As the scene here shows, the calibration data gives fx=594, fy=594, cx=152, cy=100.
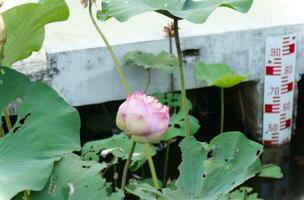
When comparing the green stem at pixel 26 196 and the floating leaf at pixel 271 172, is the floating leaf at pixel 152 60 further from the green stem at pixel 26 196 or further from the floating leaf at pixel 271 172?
the green stem at pixel 26 196

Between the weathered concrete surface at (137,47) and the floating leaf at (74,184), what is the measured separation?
1166 mm

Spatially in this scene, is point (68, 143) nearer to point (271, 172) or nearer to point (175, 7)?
point (175, 7)

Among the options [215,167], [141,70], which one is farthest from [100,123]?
[215,167]

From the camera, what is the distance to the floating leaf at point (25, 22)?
834 mm

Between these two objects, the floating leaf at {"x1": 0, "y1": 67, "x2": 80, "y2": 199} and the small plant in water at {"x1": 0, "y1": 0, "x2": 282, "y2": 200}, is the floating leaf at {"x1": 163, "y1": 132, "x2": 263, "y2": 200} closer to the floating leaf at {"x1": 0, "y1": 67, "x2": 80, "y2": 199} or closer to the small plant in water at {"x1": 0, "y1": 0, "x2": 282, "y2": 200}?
the small plant in water at {"x1": 0, "y1": 0, "x2": 282, "y2": 200}

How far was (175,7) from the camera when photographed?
0.97 meters

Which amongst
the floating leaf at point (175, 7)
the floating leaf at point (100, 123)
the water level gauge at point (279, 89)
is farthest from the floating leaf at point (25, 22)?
the floating leaf at point (100, 123)

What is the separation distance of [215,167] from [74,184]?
20cm

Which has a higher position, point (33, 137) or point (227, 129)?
point (33, 137)

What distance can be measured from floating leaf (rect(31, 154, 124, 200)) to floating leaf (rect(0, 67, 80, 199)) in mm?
20

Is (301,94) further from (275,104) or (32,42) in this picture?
(32,42)

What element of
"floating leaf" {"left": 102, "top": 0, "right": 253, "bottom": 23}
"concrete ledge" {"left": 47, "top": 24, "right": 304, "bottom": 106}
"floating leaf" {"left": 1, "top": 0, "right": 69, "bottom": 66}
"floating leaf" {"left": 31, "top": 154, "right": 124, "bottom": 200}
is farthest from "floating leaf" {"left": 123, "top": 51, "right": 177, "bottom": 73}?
"floating leaf" {"left": 31, "top": 154, "right": 124, "bottom": 200}

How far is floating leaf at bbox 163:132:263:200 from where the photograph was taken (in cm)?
78

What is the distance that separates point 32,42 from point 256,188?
1.44m
